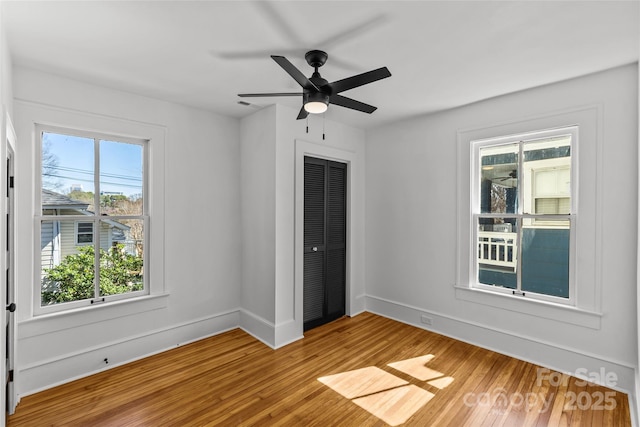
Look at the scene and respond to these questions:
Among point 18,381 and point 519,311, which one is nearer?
point 18,381


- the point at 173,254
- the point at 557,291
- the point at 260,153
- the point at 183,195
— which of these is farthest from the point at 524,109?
the point at 173,254

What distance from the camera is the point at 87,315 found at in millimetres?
2865

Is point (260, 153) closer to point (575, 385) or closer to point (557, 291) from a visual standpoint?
point (557, 291)

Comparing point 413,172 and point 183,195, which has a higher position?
point 413,172

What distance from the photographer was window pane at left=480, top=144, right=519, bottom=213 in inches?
129

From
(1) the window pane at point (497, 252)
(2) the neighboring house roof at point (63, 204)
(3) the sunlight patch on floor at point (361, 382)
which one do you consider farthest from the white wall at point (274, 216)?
(1) the window pane at point (497, 252)

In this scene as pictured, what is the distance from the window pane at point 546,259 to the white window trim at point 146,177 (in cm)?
380

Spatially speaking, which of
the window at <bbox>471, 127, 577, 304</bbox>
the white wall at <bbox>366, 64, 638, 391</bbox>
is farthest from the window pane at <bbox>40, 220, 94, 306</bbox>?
the window at <bbox>471, 127, 577, 304</bbox>

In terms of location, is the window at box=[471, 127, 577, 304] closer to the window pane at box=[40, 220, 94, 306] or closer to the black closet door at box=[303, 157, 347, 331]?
the black closet door at box=[303, 157, 347, 331]

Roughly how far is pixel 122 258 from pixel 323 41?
2.81 m

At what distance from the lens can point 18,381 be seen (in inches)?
98.2

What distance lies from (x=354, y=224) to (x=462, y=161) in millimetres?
1619

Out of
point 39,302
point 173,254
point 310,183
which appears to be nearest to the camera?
point 39,302

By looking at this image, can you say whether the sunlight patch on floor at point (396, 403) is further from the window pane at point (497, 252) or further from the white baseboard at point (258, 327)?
the window pane at point (497, 252)
